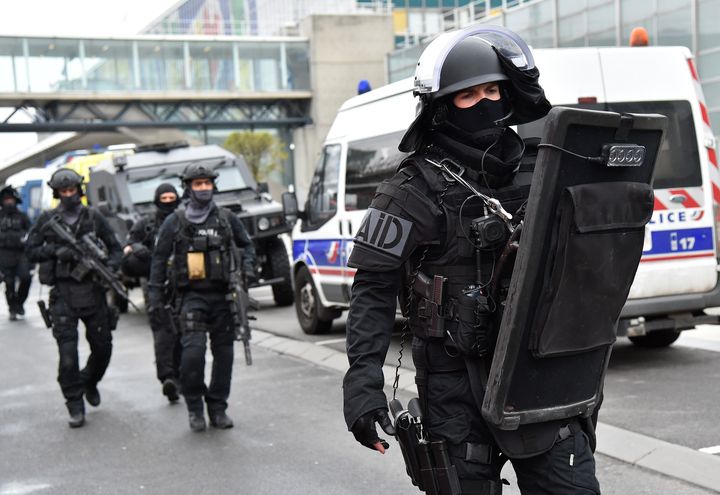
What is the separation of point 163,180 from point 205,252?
8.91m

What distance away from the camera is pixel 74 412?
7.66 metres

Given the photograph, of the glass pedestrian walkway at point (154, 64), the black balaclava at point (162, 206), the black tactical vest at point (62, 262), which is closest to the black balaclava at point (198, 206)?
the black tactical vest at point (62, 262)

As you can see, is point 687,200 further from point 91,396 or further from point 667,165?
point 91,396

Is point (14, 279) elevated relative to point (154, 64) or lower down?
lower down

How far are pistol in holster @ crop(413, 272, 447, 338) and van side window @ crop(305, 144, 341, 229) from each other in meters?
7.62

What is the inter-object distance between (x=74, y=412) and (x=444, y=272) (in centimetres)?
521

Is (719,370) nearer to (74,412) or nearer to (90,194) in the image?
(74,412)

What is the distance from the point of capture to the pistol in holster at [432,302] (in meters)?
3.08

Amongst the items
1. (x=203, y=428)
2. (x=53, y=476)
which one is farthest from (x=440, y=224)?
(x=203, y=428)

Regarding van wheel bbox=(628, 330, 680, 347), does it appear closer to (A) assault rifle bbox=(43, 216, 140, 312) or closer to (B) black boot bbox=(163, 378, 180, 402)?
(B) black boot bbox=(163, 378, 180, 402)

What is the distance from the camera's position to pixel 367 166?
10.1m

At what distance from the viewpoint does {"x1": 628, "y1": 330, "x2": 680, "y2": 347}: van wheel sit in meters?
9.16

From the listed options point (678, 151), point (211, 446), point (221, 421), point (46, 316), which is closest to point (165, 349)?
point (46, 316)

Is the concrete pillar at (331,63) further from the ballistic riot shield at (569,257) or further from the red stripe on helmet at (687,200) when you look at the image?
the ballistic riot shield at (569,257)
